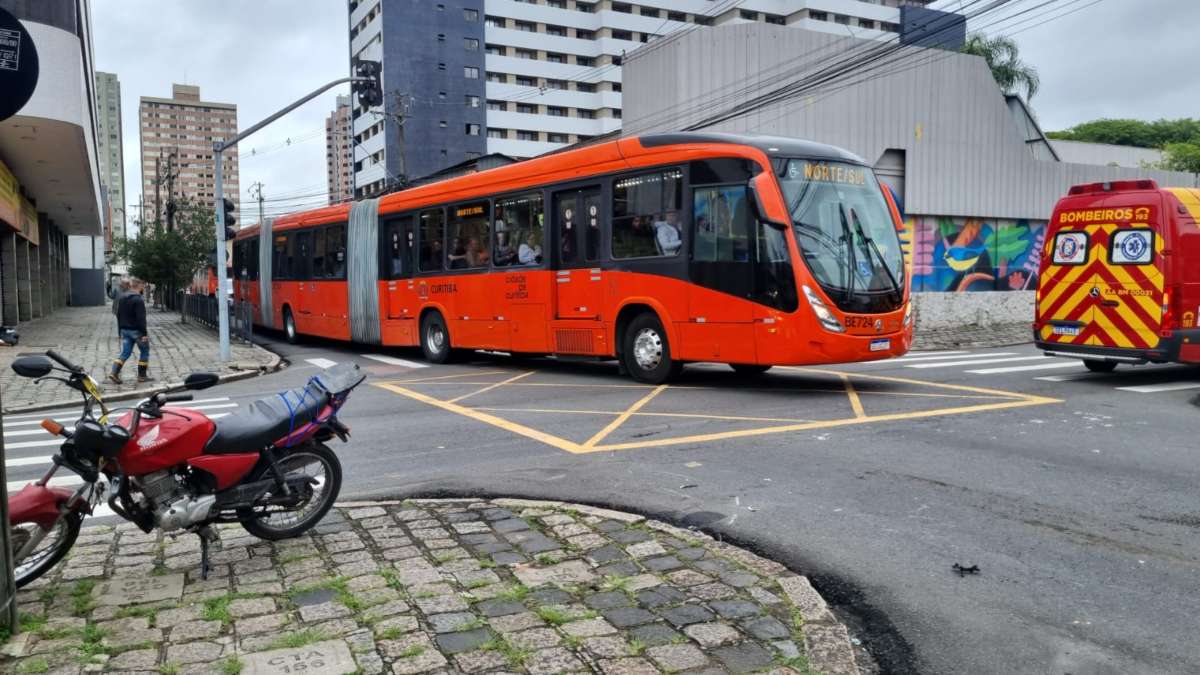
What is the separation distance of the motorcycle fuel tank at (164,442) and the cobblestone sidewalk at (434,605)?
596 millimetres

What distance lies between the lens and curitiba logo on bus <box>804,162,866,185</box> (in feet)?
36.2

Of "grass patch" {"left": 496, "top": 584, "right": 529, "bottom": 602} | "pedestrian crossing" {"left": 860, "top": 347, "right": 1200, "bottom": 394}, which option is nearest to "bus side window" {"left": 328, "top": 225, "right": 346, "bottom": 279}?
"pedestrian crossing" {"left": 860, "top": 347, "right": 1200, "bottom": 394}

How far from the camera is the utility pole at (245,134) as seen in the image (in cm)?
1750

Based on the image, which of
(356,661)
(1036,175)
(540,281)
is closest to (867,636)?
(356,661)

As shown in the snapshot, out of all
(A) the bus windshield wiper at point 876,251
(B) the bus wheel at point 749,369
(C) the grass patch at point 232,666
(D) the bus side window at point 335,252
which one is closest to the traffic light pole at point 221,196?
(D) the bus side window at point 335,252

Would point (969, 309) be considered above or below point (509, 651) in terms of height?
above

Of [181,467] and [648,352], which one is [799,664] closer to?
[181,467]

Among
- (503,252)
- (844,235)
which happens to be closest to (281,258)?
(503,252)

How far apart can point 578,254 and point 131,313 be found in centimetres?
705

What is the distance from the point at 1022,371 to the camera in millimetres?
13555

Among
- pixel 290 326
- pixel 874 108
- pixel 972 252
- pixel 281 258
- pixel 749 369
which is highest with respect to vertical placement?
pixel 874 108

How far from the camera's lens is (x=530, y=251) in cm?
1397

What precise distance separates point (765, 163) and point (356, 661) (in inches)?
336

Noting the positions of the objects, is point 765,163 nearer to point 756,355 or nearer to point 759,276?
point 759,276
